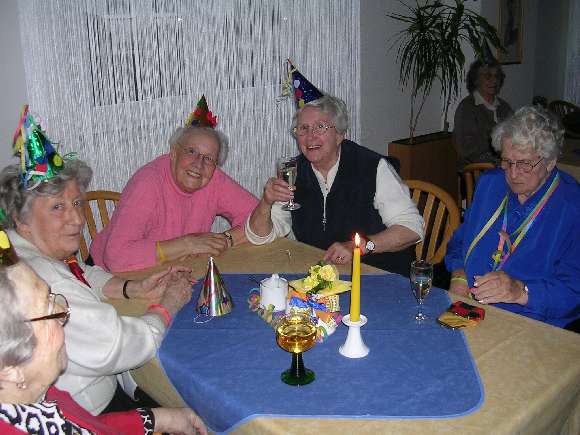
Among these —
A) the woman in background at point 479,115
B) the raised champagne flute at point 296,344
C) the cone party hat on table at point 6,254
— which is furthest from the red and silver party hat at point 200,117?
the woman in background at point 479,115

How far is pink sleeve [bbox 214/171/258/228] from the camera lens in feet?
8.76

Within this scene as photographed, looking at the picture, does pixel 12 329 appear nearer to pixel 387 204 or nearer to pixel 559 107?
pixel 387 204

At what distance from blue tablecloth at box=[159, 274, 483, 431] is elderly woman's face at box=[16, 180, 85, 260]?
442 millimetres

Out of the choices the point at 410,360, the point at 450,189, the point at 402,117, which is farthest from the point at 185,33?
the point at 450,189

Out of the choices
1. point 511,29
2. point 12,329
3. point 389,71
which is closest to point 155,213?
point 12,329

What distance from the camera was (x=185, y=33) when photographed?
3.45m

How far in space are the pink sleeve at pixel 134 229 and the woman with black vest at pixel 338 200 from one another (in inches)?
17.9

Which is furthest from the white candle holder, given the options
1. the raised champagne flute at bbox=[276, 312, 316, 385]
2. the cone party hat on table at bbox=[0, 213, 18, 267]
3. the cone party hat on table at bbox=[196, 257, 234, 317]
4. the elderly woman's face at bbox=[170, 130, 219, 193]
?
the elderly woman's face at bbox=[170, 130, 219, 193]

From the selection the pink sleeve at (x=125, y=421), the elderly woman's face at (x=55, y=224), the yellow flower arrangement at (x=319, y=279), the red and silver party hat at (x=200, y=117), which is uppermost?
the red and silver party hat at (x=200, y=117)

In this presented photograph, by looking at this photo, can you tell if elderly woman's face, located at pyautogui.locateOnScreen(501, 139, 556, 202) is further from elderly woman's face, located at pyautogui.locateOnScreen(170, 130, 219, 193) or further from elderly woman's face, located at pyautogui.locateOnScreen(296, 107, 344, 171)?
elderly woman's face, located at pyautogui.locateOnScreen(170, 130, 219, 193)

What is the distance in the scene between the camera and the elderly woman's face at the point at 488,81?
4723 mm

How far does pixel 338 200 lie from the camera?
2.55m

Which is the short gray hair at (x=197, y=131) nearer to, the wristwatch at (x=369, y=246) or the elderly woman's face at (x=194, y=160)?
the elderly woman's face at (x=194, y=160)

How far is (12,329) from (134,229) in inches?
52.5
